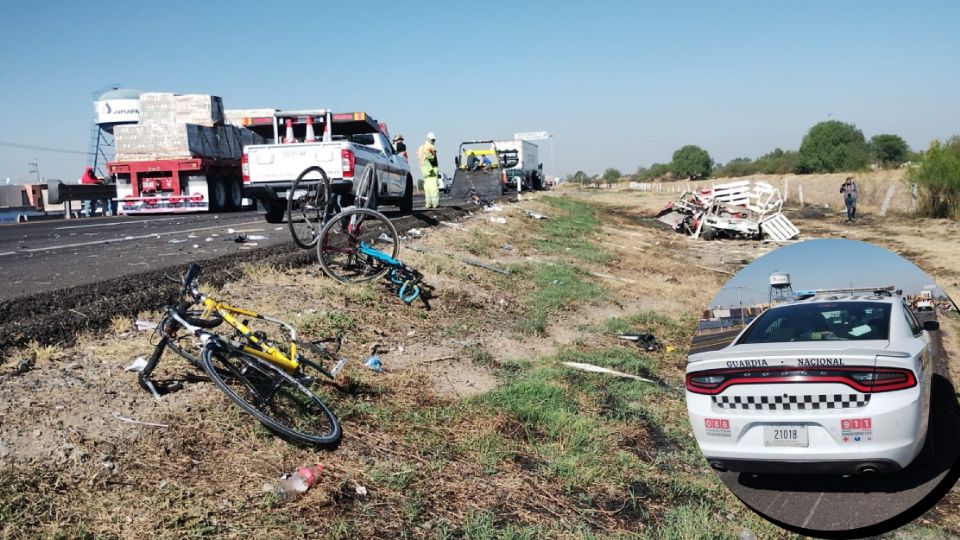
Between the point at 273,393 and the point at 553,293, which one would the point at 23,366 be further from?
the point at 553,293

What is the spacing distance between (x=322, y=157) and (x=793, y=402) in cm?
1212

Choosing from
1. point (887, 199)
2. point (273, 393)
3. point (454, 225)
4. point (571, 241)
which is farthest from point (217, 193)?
point (887, 199)

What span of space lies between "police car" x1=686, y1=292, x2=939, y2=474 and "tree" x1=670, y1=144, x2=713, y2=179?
122824 millimetres

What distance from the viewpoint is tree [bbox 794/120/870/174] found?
3051 inches

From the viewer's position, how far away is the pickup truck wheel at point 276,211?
1387cm

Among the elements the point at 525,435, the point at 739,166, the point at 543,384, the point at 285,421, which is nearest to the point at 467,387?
the point at 543,384

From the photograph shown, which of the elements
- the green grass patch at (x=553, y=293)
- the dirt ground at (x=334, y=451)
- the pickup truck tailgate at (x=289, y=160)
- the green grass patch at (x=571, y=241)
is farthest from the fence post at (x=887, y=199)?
the dirt ground at (x=334, y=451)

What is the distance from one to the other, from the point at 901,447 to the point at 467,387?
4.65 meters

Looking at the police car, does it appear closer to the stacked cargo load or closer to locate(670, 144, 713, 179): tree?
the stacked cargo load

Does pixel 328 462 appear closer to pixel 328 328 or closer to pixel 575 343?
pixel 328 328

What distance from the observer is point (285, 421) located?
13.5 feet

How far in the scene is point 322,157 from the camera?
41.8 ft

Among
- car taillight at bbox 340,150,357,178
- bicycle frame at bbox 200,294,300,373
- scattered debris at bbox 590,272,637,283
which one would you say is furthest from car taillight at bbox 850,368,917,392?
car taillight at bbox 340,150,357,178

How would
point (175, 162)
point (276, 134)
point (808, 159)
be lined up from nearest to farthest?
point (276, 134) < point (175, 162) < point (808, 159)
